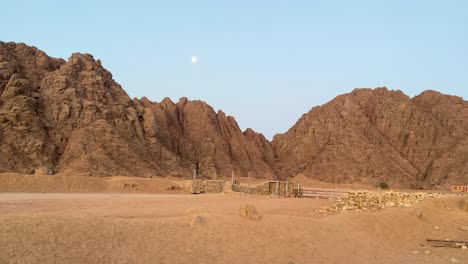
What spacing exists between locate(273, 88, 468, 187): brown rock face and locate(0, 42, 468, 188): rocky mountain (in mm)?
170

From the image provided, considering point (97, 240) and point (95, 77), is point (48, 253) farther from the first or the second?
point (95, 77)

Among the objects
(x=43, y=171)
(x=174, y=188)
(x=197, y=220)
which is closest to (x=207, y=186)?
(x=174, y=188)

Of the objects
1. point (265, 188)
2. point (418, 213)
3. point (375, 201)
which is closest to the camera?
point (418, 213)

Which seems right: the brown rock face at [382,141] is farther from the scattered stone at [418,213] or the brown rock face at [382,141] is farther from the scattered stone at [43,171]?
the scattered stone at [418,213]

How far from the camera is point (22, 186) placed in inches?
1368

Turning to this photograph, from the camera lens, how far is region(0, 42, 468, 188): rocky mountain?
159 feet

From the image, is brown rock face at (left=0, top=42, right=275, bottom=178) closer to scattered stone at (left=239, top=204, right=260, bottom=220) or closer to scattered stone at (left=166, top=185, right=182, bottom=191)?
scattered stone at (left=166, top=185, right=182, bottom=191)

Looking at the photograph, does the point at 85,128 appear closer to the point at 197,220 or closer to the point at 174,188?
the point at 174,188

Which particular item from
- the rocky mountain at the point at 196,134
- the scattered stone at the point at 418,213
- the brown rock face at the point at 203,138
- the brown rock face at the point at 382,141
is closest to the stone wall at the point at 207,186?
the rocky mountain at the point at 196,134

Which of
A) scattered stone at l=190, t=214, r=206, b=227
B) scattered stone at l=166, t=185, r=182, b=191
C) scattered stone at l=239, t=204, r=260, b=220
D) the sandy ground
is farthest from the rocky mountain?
scattered stone at l=190, t=214, r=206, b=227

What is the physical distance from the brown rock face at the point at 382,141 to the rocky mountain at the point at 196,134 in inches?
6.7

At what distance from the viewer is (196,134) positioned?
68062 millimetres

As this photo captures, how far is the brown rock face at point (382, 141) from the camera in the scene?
66438mm

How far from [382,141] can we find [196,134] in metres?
31.6
